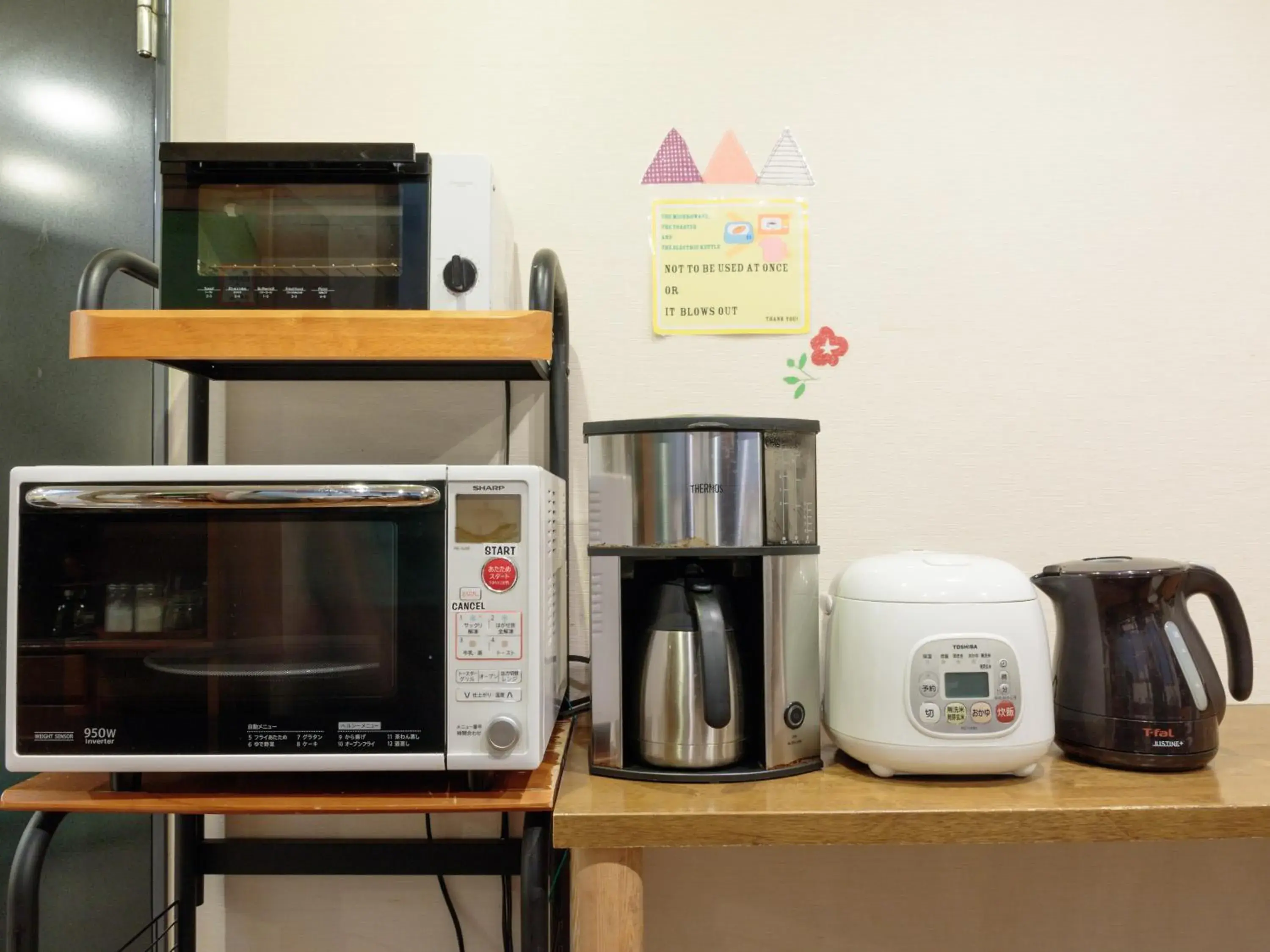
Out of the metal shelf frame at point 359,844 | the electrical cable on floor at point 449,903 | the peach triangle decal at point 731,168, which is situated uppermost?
the peach triangle decal at point 731,168

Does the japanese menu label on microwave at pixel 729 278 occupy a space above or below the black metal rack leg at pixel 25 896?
above

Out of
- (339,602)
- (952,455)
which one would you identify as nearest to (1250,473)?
(952,455)

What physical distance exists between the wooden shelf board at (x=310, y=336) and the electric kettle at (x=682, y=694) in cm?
31

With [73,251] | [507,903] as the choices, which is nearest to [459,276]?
[73,251]

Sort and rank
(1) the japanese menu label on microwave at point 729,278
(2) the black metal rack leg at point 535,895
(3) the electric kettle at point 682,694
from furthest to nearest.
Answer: (1) the japanese menu label on microwave at point 729,278, (3) the electric kettle at point 682,694, (2) the black metal rack leg at point 535,895

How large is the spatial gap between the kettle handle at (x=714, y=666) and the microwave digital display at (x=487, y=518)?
8.1 inches

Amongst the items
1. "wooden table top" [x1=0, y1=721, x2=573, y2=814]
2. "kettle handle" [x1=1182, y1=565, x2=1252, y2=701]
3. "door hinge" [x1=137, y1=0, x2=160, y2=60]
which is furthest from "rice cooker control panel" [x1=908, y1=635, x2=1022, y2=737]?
"door hinge" [x1=137, y1=0, x2=160, y2=60]

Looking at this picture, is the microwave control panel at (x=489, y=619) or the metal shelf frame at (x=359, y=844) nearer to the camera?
the microwave control panel at (x=489, y=619)

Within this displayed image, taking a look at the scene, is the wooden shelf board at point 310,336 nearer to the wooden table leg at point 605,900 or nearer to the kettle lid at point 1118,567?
the wooden table leg at point 605,900

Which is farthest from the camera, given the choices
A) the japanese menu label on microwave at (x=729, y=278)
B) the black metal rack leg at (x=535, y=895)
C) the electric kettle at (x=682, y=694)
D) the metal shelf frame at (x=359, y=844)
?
the japanese menu label on microwave at (x=729, y=278)

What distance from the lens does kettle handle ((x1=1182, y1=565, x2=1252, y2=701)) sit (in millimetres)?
885

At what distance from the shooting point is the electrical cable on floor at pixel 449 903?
1.12 m

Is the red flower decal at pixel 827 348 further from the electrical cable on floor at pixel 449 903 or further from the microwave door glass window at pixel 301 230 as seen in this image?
the electrical cable on floor at pixel 449 903

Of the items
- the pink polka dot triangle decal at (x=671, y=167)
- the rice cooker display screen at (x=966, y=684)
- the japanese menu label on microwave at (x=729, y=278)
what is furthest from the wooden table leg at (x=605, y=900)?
the pink polka dot triangle decal at (x=671, y=167)
